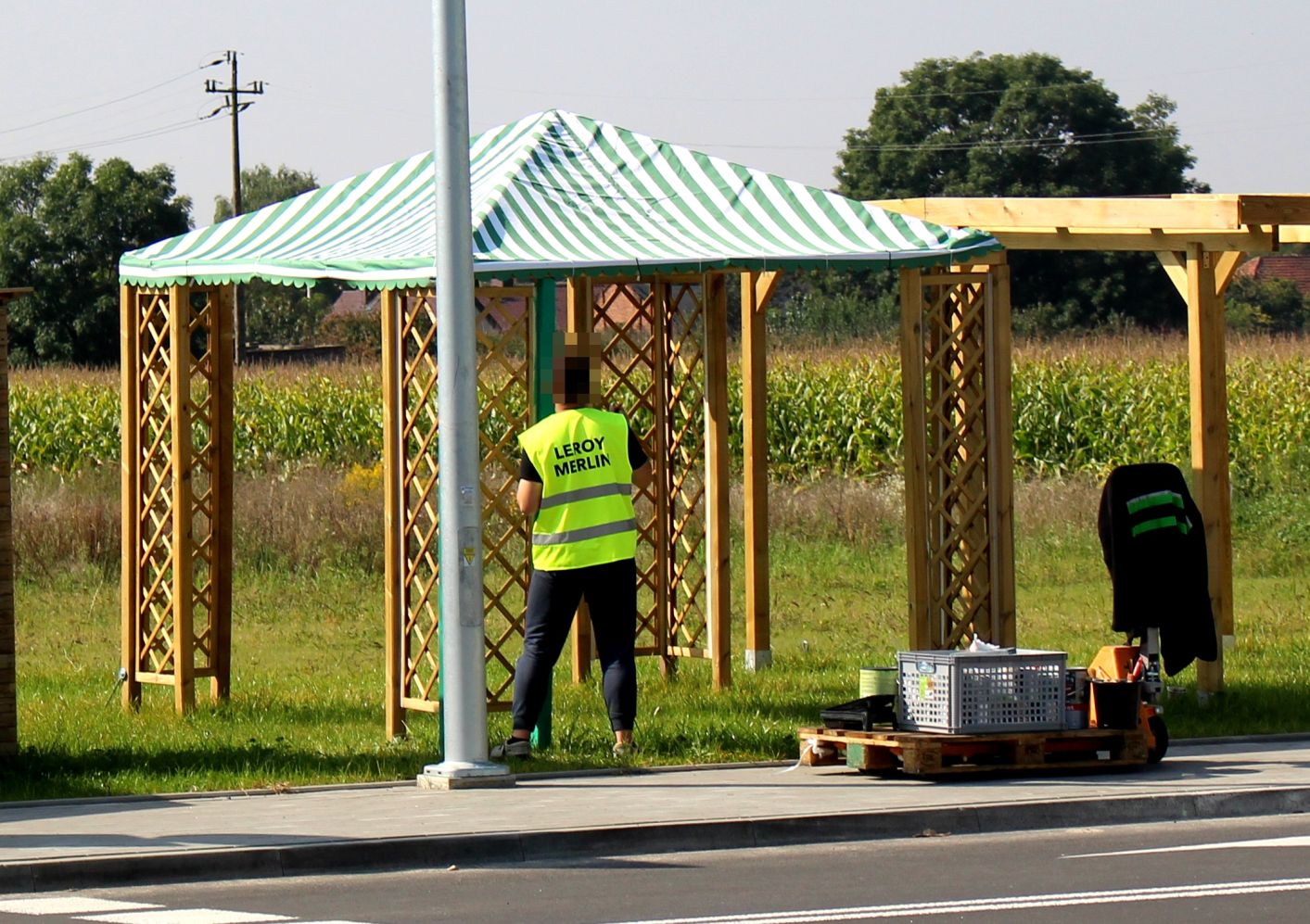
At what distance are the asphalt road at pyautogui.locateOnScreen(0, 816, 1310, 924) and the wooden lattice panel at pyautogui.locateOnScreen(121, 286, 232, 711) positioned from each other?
6238 mm

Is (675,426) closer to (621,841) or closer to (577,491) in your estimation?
(577,491)

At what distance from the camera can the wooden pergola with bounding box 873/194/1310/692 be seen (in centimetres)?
1409

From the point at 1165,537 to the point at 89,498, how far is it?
15114mm

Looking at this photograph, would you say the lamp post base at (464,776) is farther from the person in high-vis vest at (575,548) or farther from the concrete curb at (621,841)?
the concrete curb at (621,841)

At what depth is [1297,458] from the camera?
28.9m

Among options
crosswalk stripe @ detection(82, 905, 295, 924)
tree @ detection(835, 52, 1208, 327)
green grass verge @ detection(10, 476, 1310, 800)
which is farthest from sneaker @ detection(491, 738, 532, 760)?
tree @ detection(835, 52, 1208, 327)

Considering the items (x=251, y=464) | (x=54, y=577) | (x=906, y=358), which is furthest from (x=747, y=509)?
(x=251, y=464)

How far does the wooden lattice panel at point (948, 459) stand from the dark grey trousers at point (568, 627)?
266 cm

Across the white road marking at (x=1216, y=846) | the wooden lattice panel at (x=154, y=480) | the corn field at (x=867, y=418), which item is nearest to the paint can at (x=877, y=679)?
the white road marking at (x=1216, y=846)

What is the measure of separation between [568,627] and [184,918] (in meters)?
4.07

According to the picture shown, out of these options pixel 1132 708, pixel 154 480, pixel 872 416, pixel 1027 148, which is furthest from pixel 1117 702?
pixel 1027 148

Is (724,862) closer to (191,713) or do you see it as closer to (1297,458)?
(191,713)

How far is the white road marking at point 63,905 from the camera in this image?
8489mm

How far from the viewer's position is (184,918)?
8.33 metres
